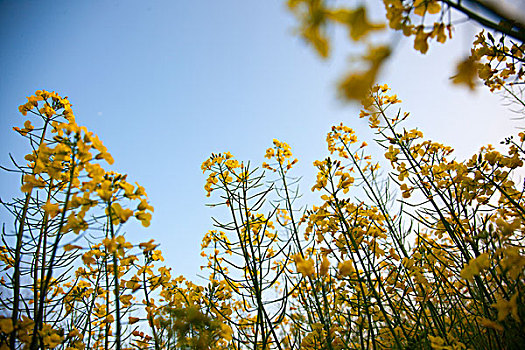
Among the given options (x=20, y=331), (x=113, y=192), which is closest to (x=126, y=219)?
(x=113, y=192)

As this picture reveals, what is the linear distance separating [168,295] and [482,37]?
13.7 feet

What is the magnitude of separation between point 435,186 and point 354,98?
2299 millimetres

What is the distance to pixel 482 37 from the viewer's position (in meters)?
2.06

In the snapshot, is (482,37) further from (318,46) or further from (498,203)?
(318,46)

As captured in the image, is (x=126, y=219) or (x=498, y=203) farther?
(x=498, y=203)

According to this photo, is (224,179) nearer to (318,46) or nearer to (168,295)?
(168,295)

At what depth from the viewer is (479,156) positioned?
2.52 meters

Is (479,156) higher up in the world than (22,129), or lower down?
lower down

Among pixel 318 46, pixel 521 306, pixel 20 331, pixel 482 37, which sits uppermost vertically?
pixel 482 37

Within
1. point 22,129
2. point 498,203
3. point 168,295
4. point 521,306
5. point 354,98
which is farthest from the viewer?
point 168,295

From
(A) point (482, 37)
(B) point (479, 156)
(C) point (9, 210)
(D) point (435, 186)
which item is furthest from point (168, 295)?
(A) point (482, 37)

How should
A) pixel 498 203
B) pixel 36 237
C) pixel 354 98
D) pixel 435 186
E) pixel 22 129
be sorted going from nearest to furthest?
1. pixel 354 98
2. pixel 36 237
3. pixel 22 129
4. pixel 435 186
5. pixel 498 203

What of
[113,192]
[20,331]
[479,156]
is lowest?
[20,331]

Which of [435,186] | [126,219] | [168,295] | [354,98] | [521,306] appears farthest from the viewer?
[168,295]
